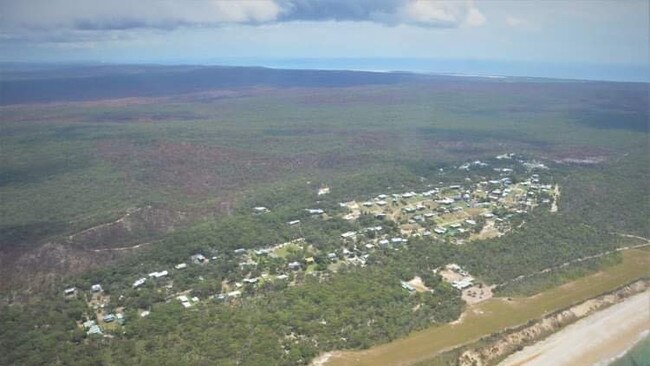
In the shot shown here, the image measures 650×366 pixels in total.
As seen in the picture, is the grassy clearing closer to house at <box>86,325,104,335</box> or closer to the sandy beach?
the sandy beach

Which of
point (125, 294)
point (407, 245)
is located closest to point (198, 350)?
point (125, 294)

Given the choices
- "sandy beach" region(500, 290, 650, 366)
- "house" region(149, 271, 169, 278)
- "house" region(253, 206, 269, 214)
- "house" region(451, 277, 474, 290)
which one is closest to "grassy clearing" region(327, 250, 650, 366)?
"sandy beach" region(500, 290, 650, 366)

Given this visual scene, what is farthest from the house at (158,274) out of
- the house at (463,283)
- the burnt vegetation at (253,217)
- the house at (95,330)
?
the house at (463,283)

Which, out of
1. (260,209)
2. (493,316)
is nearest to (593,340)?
(493,316)

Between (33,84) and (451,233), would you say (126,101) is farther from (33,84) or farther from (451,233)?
(451,233)

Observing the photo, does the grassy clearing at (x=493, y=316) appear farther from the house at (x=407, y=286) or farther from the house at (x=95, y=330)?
the house at (x=95, y=330)
